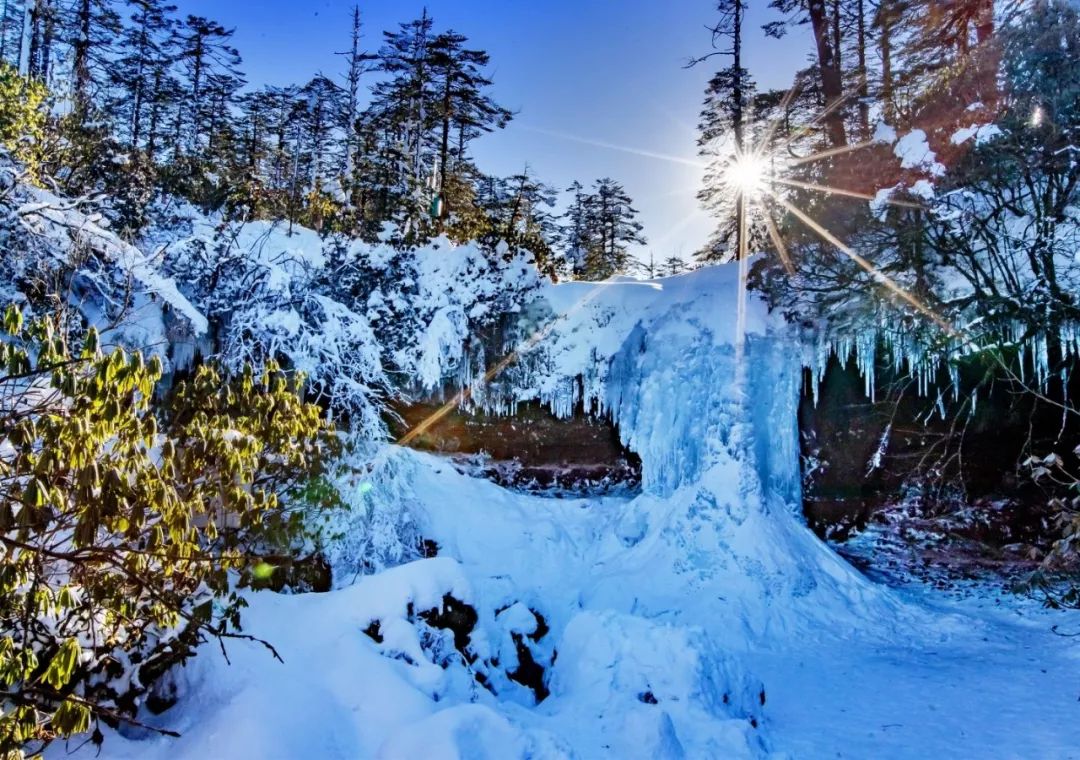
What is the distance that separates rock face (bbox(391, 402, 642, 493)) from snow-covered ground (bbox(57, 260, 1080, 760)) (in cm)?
67

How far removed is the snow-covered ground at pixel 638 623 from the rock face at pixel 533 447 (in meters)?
0.67

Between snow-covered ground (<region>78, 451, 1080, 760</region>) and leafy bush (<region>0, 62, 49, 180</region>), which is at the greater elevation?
leafy bush (<region>0, 62, 49, 180</region>)

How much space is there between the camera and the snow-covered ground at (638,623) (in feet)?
15.7

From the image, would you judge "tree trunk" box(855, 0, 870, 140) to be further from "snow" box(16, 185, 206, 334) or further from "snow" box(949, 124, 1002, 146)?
"snow" box(16, 185, 206, 334)

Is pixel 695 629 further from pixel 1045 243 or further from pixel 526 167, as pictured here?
pixel 526 167

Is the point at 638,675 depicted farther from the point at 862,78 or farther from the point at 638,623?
the point at 862,78

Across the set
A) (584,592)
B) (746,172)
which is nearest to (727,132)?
(746,172)

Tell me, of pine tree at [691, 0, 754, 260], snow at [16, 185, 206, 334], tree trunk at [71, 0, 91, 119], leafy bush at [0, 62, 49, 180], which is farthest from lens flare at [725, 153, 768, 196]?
tree trunk at [71, 0, 91, 119]

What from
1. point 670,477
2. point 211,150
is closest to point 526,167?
Result: point 211,150

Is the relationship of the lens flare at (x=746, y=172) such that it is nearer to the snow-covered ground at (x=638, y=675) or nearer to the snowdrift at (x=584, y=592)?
→ the snowdrift at (x=584, y=592)

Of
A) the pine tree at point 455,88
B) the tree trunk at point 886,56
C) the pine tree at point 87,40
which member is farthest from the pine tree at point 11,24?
the tree trunk at point 886,56

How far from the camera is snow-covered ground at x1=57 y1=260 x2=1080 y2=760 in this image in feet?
15.7

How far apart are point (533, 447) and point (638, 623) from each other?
6.31 m

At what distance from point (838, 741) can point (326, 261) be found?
10029 millimetres
